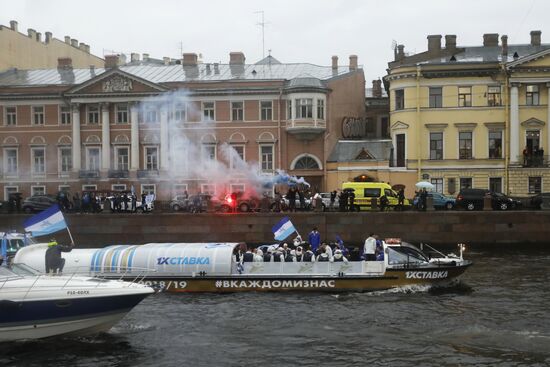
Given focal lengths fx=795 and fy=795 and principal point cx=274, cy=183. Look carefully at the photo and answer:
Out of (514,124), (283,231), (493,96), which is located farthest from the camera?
(493,96)

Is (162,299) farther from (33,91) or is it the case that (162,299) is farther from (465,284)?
(33,91)

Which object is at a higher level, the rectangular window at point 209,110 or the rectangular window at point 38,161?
the rectangular window at point 209,110

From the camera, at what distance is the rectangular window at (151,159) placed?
54.2 metres

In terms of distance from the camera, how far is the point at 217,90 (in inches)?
2084

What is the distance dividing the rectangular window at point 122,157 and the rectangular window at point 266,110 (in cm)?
976

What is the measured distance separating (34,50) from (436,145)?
1342 inches

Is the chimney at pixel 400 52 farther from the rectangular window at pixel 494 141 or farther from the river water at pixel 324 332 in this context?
the river water at pixel 324 332

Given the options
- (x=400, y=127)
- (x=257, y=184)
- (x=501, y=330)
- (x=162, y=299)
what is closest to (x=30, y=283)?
(x=162, y=299)

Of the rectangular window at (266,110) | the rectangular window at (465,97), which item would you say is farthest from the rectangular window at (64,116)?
the rectangular window at (465,97)

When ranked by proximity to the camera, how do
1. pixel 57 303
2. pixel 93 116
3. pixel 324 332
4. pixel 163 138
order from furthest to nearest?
pixel 93 116 < pixel 163 138 < pixel 324 332 < pixel 57 303

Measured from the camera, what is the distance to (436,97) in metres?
52.1

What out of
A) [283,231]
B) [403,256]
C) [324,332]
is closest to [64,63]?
[283,231]

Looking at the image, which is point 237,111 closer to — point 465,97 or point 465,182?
point 465,97

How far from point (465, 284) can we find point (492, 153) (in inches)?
1024
